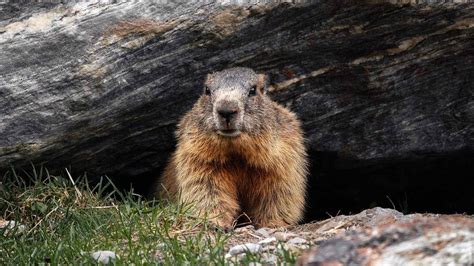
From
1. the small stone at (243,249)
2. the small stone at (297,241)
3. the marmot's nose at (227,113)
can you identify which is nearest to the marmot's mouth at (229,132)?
the marmot's nose at (227,113)

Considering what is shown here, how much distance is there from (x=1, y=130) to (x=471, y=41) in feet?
13.2

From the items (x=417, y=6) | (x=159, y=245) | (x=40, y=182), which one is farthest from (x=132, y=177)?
(x=417, y=6)

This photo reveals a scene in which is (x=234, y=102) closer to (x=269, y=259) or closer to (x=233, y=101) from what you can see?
(x=233, y=101)

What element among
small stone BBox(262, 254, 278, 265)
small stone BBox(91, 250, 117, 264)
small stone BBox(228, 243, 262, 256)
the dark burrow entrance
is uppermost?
small stone BBox(91, 250, 117, 264)

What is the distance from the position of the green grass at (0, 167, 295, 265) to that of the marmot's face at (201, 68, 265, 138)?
2.52 ft

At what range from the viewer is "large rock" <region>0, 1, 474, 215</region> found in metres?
7.01

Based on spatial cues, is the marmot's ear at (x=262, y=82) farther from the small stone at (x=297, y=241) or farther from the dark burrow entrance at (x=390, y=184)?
the small stone at (x=297, y=241)

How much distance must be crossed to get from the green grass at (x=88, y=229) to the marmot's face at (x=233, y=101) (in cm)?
77

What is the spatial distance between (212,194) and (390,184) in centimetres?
265

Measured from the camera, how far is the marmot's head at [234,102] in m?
7.12

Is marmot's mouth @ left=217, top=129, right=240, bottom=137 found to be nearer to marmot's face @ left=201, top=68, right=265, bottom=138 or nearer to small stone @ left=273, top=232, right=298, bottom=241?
marmot's face @ left=201, top=68, right=265, bottom=138

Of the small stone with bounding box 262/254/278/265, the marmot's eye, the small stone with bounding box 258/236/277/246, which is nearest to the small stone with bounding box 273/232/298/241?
the small stone with bounding box 258/236/277/246

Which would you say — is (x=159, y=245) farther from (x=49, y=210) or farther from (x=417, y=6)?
(x=417, y=6)

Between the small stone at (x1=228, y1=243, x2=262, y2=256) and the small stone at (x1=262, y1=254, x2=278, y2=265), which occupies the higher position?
the small stone at (x1=262, y1=254, x2=278, y2=265)
